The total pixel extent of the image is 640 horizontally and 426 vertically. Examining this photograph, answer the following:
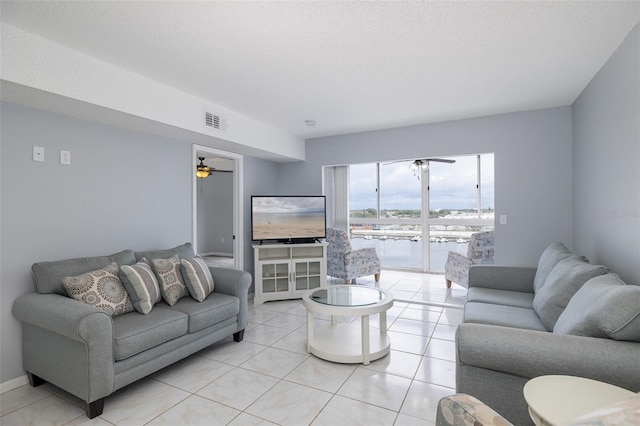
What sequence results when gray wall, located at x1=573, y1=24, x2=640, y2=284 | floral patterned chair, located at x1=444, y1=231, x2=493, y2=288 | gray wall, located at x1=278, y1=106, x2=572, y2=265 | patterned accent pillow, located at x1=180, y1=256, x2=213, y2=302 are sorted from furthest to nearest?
floral patterned chair, located at x1=444, y1=231, x2=493, y2=288 → gray wall, located at x1=278, y1=106, x2=572, y2=265 → patterned accent pillow, located at x1=180, y1=256, x2=213, y2=302 → gray wall, located at x1=573, y1=24, x2=640, y2=284

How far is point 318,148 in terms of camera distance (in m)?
5.18

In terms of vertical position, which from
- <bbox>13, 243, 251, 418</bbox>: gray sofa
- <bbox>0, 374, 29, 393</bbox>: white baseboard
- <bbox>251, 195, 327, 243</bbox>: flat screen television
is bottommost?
<bbox>0, 374, 29, 393</bbox>: white baseboard

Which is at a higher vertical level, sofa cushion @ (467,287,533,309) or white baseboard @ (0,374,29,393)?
sofa cushion @ (467,287,533,309)

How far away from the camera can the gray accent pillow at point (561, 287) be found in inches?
80.0

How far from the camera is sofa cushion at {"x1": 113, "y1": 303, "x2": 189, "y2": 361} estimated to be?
2119mm

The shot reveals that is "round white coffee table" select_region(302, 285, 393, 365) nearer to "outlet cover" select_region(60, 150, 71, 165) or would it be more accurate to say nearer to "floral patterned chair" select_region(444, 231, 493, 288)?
"floral patterned chair" select_region(444, 231, 493, 288)

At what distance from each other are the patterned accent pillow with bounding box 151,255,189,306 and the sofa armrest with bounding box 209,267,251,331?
0.32m

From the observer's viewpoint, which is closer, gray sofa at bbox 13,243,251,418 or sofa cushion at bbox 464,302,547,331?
gray sofa at bbox 13,243,251,418

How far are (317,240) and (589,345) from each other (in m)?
3.70

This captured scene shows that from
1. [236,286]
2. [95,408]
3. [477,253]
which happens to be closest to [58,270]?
[95,408]

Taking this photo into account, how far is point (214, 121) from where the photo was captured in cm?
351

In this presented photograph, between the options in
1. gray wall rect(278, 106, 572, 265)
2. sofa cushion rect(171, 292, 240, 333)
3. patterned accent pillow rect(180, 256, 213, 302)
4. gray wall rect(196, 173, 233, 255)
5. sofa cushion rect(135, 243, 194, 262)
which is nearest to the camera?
sofa cushion rect(171, 292, 240, 333)

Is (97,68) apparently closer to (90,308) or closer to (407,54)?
(90,308)

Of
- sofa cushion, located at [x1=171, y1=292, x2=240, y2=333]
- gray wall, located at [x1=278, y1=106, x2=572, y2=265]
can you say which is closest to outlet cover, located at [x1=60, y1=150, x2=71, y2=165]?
sofa cushion, located at [x1=171, y1=292, x2=240, y2=333]
